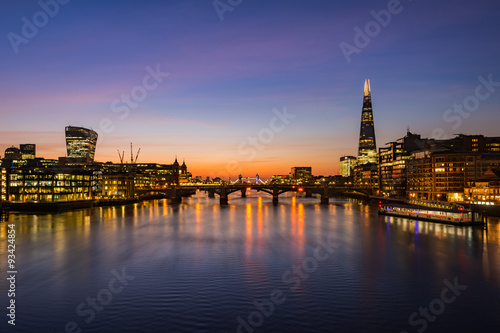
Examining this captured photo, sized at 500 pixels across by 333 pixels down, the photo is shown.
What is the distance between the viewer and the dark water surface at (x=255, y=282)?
25.8m

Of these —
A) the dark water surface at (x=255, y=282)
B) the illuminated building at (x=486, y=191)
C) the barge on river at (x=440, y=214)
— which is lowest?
the dark water surface at (x=255, y=282)

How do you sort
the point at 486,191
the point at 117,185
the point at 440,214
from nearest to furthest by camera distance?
the point at 440,214 < the point at 486,191 < the point at 117,185

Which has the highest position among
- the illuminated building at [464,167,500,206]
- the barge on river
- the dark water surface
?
the illuminated building at [464,167,500,206]

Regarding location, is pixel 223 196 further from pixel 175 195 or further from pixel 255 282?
pixel 255 282

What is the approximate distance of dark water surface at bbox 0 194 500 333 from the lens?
25750mm

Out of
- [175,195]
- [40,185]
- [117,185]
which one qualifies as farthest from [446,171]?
[40,185]

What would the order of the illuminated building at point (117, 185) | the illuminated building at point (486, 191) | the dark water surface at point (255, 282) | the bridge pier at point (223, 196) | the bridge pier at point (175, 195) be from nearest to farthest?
the dark water surface at point (255, 282) → the illuminated building at point (486, 191) → the bridge pier at point (223, 196) → the bridge pier at point (175, 195) → the illuminated building at point (117, 185)

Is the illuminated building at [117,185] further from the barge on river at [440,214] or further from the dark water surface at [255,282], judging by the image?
the barge on river at [440,214]

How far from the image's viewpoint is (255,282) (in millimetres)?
34688

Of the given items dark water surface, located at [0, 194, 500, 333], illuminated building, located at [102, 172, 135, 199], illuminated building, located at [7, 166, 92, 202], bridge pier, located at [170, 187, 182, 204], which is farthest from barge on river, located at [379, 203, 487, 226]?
illuminated building, located at [102, 172, 135, 199]

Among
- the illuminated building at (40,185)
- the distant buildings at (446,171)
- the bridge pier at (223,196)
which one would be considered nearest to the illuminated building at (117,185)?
the illuminated building at (40,185)

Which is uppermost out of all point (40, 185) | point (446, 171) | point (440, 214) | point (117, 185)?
point (446, 171)

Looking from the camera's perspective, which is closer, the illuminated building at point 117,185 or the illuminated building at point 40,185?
the illuminated building at point 40,185

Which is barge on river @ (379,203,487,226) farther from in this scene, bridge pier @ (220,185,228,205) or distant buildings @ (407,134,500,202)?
bridge pier @ (220,185,228,205)
